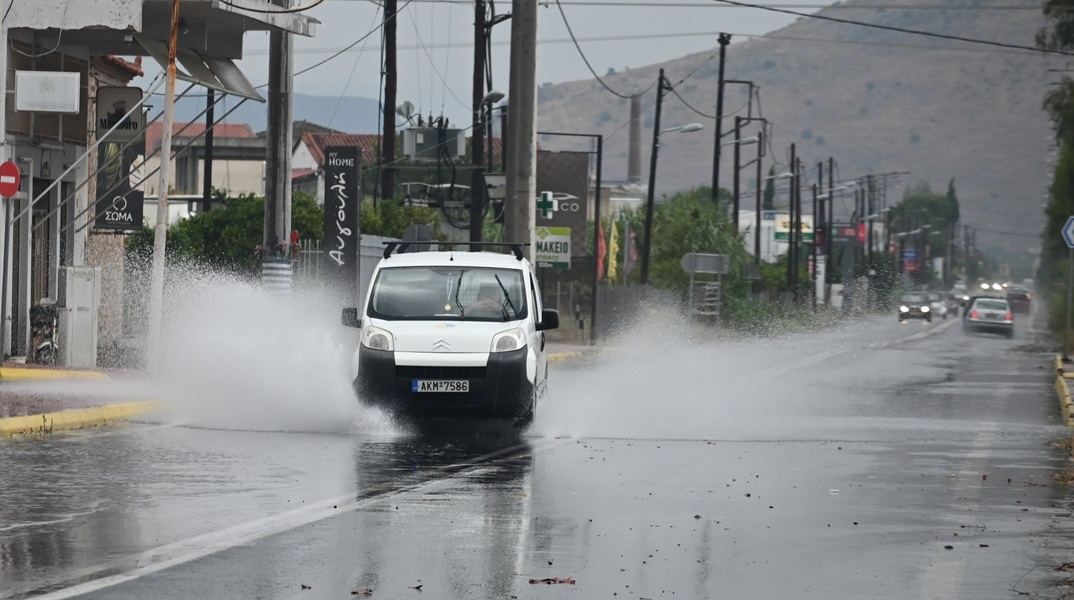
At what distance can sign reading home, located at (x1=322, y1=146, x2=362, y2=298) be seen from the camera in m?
32.8

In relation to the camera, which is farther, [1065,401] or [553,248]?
[553,248]

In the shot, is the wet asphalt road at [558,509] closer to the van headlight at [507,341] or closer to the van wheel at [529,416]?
the van wheel at [529,416]

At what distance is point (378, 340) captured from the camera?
1823 centimetres

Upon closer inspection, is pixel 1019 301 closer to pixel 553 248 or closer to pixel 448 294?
pixel 553 248

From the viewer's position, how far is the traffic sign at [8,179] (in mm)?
23438

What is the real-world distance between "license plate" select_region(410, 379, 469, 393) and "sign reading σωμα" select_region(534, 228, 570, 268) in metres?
29.1

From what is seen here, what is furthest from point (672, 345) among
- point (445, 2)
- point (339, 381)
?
point (339, 381)

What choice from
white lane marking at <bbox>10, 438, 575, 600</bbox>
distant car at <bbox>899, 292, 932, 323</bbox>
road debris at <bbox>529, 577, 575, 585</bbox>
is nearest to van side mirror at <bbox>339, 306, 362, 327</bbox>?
white lane marking at <bbox>10, 438, 575, 600</bbox>

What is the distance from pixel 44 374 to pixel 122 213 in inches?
426

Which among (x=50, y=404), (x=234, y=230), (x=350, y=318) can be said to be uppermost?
(x=234, y=230)

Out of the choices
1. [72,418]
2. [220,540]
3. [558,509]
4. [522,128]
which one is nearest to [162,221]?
[522,128]

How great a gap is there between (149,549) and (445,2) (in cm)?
3894

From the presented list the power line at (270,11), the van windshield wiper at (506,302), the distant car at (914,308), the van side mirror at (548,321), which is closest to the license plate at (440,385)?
the van windshield wiper at (506,302)

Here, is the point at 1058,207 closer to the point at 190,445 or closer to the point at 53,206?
the point at 53,206
